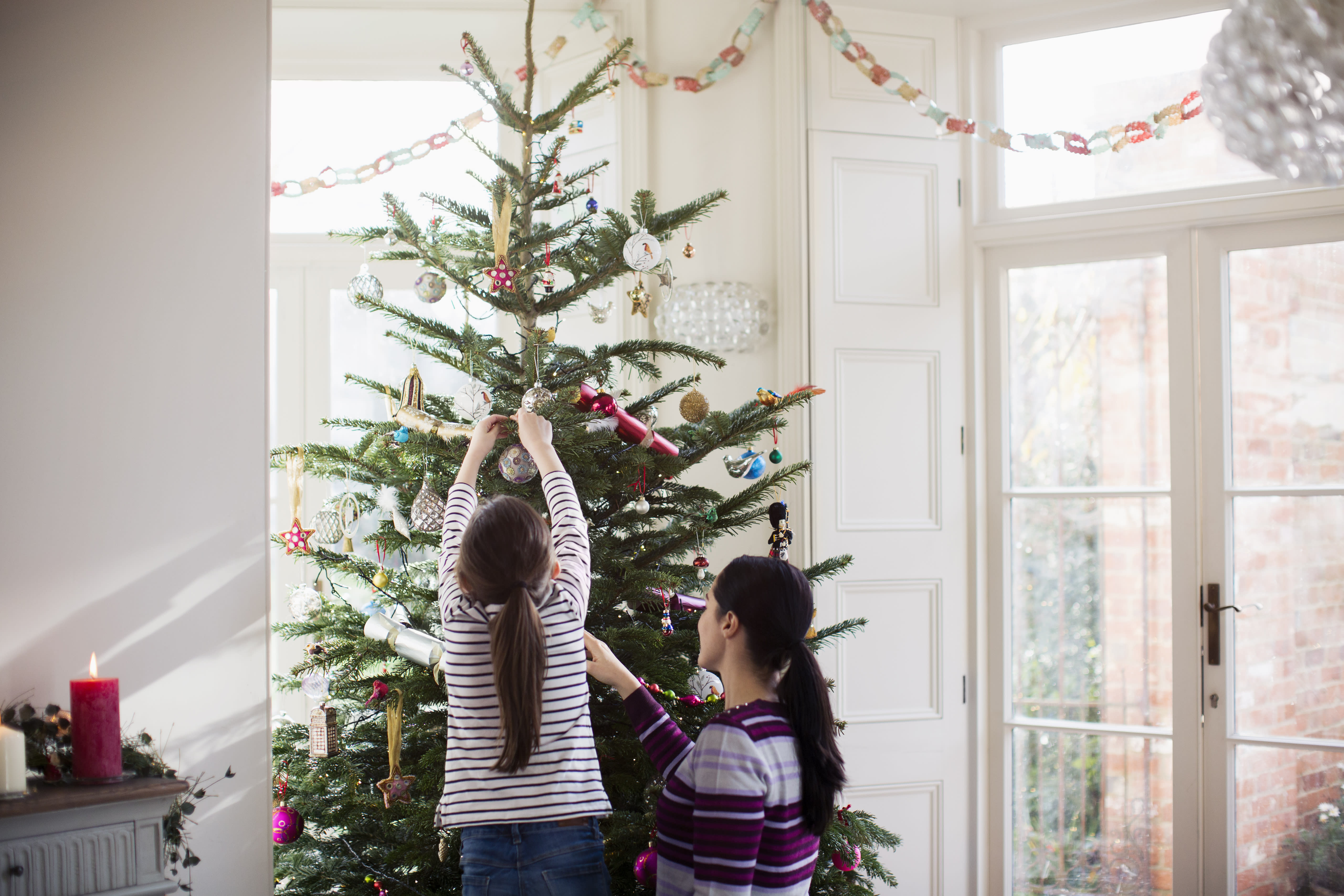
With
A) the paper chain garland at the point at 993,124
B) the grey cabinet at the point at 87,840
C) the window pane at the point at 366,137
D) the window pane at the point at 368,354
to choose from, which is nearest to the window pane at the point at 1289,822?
the paper chain garland at the point at 993,124

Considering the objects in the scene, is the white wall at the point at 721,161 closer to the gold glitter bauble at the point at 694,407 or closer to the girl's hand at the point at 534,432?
the gold glitter bauble at the point at 694,407

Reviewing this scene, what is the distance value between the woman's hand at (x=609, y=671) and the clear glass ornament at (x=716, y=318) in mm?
1646

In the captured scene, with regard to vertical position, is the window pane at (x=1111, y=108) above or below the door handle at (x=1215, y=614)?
above

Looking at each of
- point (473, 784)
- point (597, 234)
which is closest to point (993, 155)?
point (597, 234)

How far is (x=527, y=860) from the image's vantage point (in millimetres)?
1423

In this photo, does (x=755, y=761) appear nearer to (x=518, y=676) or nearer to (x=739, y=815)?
(x=739, y=815)

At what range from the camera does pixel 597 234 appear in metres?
1.93

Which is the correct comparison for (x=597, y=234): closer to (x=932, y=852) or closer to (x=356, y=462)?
(x=356, y=462)

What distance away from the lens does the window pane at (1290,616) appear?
289 centimetres

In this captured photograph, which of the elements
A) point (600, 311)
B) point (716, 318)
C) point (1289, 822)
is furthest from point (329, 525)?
point (1289, 822)

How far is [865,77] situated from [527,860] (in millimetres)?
2592

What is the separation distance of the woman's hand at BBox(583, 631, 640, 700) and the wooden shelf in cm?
58

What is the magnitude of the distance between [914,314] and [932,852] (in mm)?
1667

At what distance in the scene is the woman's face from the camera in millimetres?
1397
